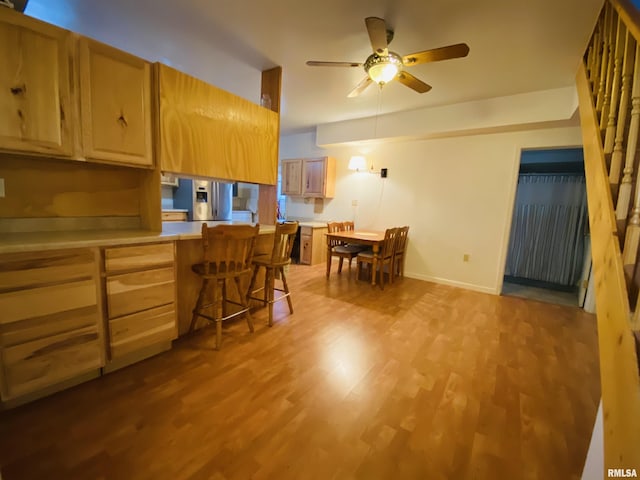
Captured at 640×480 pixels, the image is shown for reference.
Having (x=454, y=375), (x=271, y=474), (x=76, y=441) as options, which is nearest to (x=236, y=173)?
(x=76, y=441)

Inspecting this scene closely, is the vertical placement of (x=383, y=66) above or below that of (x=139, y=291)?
above

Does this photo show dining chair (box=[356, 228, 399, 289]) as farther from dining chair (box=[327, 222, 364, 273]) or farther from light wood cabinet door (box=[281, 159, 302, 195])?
light wood cabinet door (box=[281, 159, 302, 195])

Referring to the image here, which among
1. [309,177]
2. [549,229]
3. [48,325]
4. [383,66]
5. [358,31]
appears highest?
[358,31]

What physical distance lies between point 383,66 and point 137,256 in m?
2.28

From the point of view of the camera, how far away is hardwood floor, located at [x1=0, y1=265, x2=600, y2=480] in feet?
3.85

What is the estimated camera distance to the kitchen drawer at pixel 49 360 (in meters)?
1.33

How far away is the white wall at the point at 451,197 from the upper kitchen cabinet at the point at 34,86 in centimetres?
402

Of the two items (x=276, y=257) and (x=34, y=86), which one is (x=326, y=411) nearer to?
(x=276, y=257)

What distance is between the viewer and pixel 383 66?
2139 millimetres

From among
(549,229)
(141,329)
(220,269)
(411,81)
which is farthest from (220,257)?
(549,229)

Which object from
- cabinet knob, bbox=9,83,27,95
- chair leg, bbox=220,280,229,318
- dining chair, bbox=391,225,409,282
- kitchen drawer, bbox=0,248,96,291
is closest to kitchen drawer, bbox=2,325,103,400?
kitchen drawer, bbox=0,248,96,291

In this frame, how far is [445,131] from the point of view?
3.71 metres

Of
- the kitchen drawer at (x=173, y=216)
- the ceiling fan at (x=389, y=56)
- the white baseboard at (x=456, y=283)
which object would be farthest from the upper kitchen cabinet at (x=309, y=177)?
the ceiling fan at (x=389, y=56)

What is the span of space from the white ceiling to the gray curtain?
1963 millimetres
